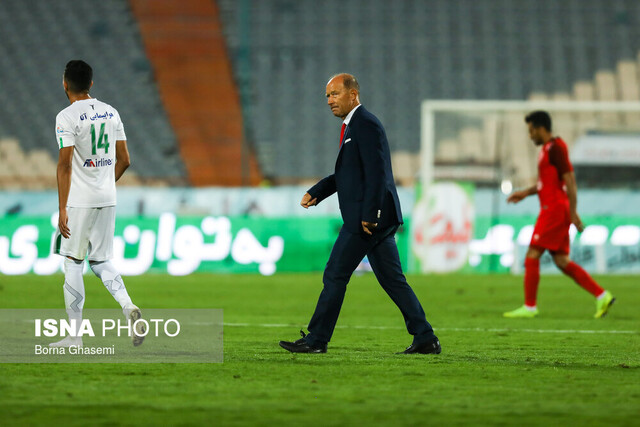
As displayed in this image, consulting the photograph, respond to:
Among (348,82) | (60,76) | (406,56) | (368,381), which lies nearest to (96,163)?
(348,82)

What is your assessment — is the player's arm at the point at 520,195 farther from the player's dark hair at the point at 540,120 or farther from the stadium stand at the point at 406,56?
the stadium stand at the point at 406,56

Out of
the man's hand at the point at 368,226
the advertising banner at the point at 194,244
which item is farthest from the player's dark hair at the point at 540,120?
the advertising banner at the point at 194,244

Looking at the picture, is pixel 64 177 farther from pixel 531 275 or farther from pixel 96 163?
pixel 531 275

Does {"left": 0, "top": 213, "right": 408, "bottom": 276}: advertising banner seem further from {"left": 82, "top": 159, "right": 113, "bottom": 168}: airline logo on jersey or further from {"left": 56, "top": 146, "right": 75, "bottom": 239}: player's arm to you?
{"left": 56, "top": 146, "right": 75, "bottom": 239}: player's arm

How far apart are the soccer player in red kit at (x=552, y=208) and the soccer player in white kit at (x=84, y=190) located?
493 centimetres

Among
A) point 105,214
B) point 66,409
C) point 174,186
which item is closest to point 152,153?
point 174,186

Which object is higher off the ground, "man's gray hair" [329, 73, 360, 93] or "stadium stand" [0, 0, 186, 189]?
"stadium stand" [0, 0, 186, 189]

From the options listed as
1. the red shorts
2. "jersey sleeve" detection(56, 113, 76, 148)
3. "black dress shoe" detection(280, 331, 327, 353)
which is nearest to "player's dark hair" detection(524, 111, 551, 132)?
the red shorts

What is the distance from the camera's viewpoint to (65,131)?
22.1 ft

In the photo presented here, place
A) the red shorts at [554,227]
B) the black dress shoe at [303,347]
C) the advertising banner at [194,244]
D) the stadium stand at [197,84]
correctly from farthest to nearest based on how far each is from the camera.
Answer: the stadium stand at [197,84] → the advertising banner at [194,244] → the red shorts at [554,227] → the black dress shoe at [303,347]

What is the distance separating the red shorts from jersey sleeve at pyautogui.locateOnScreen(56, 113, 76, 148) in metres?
5.47

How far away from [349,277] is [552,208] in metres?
4.31

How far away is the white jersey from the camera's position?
22.3 ft

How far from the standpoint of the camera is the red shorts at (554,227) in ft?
34.9
